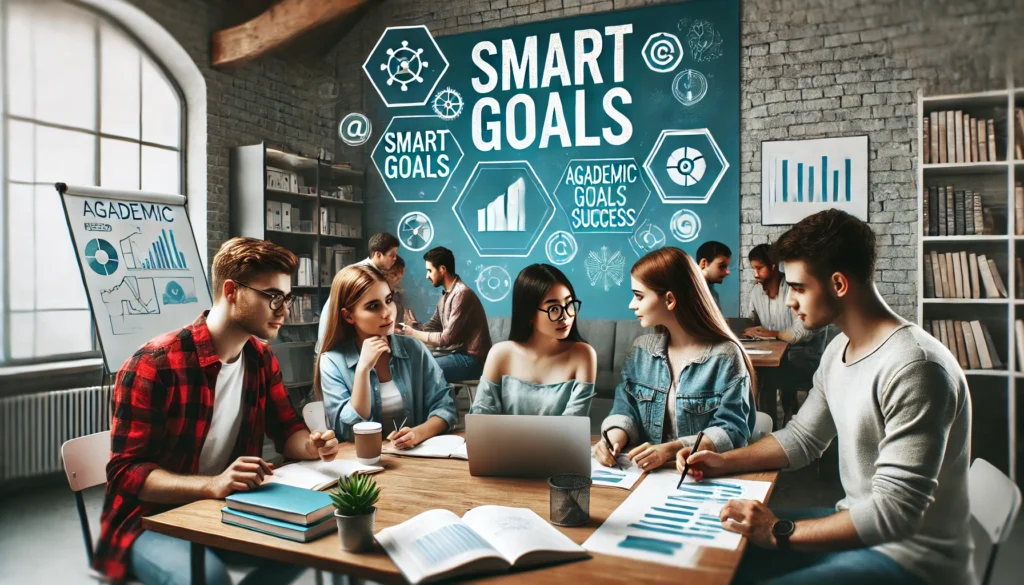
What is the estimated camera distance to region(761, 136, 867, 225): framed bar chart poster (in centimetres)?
149

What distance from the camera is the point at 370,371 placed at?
184cm

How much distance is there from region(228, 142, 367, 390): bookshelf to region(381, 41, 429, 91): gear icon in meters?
0.36

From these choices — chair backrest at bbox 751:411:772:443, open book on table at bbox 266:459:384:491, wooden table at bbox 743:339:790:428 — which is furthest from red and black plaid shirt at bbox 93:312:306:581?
wooden table at bbox 743:339:790:428

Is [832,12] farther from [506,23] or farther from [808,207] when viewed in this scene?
[506,23]

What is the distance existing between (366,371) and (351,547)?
0.83 metres

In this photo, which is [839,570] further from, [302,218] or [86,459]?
[302,218]

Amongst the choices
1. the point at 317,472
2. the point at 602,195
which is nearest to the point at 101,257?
the point at 317,472

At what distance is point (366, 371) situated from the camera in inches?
70.8

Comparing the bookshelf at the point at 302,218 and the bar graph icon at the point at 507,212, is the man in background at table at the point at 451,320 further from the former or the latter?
the bookshelf at the point at 302,218

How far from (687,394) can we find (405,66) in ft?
4.55

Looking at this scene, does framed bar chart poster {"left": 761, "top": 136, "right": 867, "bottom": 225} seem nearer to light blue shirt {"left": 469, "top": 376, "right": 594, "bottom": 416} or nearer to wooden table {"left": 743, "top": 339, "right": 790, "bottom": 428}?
light blue shirt {"left": 469, "top": 376, "right": 594, "bottom": 416}

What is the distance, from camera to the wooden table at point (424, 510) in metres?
0.92

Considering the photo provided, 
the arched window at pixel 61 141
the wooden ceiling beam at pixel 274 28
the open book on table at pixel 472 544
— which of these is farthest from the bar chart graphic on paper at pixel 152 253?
the open book on table at pixel 472 544

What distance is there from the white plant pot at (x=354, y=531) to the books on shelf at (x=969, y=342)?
3.76 ft
